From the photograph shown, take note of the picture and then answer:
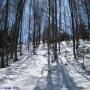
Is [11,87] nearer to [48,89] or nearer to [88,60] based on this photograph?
[48,89]

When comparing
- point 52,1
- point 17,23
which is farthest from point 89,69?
point 17,23

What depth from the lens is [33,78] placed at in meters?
5.81

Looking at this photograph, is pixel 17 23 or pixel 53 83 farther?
pixel 17 23

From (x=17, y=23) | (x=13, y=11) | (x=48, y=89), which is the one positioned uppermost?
(x=13, y=11)

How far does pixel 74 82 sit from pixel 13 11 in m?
7.93

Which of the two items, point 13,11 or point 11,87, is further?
point 13,11

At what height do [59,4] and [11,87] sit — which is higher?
[59,4]

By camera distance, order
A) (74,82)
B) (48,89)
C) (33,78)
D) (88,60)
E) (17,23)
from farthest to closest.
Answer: (17,23)
(88,60)
(33,78)
(74,82)
(48,89)

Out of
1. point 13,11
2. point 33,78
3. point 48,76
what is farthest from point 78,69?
point 13,11

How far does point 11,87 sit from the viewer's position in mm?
4863

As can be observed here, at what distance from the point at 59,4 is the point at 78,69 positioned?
4.89m

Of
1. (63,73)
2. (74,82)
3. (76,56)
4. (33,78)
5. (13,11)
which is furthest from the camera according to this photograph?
(13,11)

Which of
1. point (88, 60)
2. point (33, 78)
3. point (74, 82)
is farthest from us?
point (88, 60)

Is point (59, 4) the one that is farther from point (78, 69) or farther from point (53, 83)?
point (53, 83)
